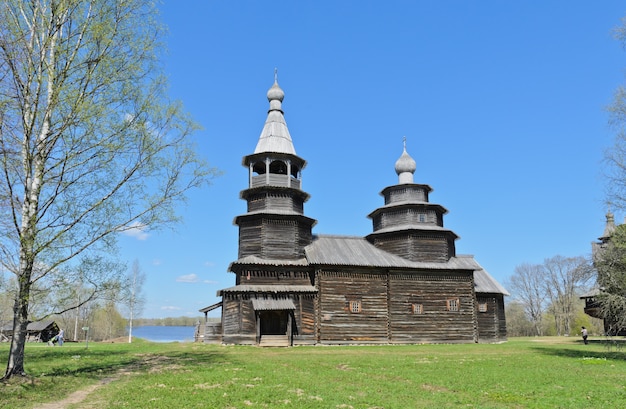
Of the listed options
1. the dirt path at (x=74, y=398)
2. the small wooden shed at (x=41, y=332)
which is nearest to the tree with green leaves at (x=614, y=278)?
the dirt path at (x=74, y=398)

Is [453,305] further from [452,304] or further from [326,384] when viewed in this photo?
[326,384]

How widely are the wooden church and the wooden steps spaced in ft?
0.23

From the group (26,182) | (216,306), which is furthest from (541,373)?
(216,306)

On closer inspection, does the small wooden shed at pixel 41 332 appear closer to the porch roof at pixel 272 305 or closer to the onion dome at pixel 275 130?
the porch roof at pixel 272 305

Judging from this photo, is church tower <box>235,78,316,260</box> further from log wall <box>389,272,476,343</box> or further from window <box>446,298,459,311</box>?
window <box>446,298,459,311</box>

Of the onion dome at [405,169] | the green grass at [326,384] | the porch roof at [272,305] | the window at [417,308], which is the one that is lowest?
the green grass at [326,384]

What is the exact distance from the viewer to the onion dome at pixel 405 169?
40.1m

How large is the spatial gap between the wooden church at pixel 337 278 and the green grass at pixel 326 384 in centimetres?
1146

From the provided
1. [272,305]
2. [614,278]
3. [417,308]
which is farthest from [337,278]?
[614,278]

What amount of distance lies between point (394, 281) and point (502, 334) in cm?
1266

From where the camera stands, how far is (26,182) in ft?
44.4

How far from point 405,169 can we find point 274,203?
529 inches

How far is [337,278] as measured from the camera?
32406 millimetres

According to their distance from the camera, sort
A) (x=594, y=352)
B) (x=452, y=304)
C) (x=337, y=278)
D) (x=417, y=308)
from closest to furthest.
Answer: (x=594, y=352) < (x=337, y=278) < (x=417, y=308) < (x=452, y=304)
